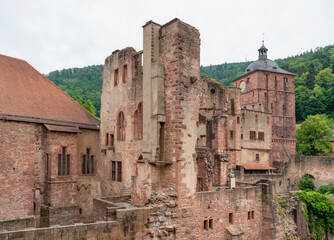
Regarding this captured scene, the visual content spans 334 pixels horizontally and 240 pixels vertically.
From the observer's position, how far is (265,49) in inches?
2206

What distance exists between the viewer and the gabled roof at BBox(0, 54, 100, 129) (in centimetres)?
1703

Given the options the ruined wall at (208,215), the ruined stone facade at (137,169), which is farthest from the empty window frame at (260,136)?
the ruined wall at (208,215)

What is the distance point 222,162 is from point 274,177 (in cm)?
818

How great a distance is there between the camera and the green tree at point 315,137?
45.5 m

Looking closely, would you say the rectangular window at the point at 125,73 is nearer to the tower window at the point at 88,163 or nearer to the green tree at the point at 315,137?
the tower window at the point at 88,163

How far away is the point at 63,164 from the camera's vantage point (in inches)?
701

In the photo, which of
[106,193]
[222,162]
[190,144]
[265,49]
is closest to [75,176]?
[106,193]

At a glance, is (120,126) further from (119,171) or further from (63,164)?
(63,164)

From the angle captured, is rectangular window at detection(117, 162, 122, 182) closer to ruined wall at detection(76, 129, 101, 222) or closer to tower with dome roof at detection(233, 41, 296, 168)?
ruined wall at detection(76, 129, 101, 222)

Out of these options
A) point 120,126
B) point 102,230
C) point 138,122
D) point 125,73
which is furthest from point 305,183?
point 102,230

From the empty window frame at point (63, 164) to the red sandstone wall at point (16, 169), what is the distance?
155 centimetres

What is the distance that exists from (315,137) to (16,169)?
45.0m

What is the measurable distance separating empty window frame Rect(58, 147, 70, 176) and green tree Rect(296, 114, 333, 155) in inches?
1590

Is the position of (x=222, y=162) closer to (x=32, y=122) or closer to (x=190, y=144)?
(x=190, y=144)
